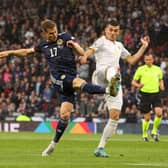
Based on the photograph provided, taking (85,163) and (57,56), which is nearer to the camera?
(85,163)

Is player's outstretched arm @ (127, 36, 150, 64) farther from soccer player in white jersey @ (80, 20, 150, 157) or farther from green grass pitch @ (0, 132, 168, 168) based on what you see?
green grass pitch @ (0, 132, 168, 168)

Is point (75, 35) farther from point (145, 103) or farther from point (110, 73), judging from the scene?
point (110, 73)

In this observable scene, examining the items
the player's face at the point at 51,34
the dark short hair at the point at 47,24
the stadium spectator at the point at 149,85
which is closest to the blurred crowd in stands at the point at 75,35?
the stadium spectator at the point at 149,85

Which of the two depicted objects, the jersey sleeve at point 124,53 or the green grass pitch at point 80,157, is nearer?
the green grass pitch at point 80,157

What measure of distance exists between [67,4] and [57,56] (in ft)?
74.0

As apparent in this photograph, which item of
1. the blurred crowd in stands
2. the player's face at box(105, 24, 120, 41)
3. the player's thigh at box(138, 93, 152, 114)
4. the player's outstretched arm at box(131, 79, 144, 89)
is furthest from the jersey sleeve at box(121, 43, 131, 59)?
the blurred crowd in stands

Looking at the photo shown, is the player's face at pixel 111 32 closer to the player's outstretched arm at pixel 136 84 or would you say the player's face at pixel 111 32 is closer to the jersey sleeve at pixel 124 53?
the jersey sleeve at pixel 124 53

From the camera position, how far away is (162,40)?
103 feet

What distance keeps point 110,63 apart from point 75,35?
19.4 meters

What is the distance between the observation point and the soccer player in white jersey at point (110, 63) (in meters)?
14.0

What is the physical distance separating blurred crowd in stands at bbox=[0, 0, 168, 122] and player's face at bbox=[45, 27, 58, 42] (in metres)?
13.9

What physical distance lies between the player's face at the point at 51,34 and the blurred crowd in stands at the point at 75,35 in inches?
548

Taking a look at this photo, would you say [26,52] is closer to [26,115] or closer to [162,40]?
[26,115]

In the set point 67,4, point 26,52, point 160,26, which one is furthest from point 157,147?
point 67,4
